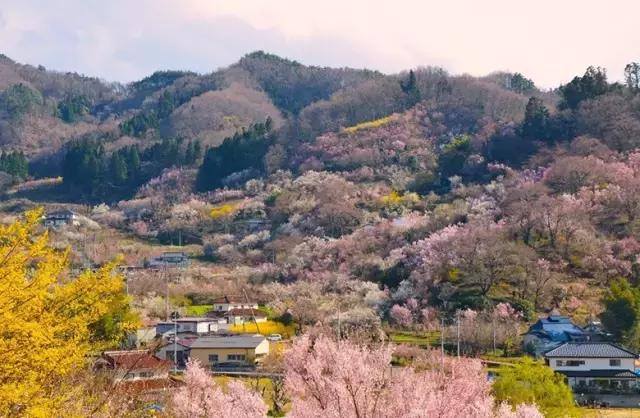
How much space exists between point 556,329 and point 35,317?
27.1m

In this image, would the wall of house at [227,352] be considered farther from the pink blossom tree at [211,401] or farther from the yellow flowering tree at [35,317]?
the yellow flowering tree at [35,317]

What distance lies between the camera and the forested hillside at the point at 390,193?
38.2 m

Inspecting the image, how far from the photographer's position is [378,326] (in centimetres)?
3547

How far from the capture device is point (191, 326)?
37.4 m

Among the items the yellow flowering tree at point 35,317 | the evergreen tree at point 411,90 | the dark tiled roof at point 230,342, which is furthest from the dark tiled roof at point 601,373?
the evergreen tree at point 411,90

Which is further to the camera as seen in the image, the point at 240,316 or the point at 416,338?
the point at 240,316

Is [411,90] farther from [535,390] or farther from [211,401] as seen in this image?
[211,401]

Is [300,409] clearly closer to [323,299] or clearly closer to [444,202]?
[323,299]

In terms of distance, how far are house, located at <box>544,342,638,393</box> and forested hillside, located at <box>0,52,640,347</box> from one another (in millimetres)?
2938

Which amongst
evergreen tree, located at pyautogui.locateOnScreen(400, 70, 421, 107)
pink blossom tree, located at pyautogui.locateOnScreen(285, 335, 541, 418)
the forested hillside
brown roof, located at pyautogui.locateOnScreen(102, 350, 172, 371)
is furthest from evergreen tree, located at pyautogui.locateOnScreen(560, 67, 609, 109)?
pink blossom tree, located at pyautogui.locateOnScreen(285, 335, 541, 418)

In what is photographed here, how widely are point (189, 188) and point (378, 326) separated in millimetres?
45727

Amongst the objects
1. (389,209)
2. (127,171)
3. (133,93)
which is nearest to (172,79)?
(133,93)

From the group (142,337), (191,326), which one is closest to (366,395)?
(142,337)

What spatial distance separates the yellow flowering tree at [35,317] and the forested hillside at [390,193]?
2648 centimetres
